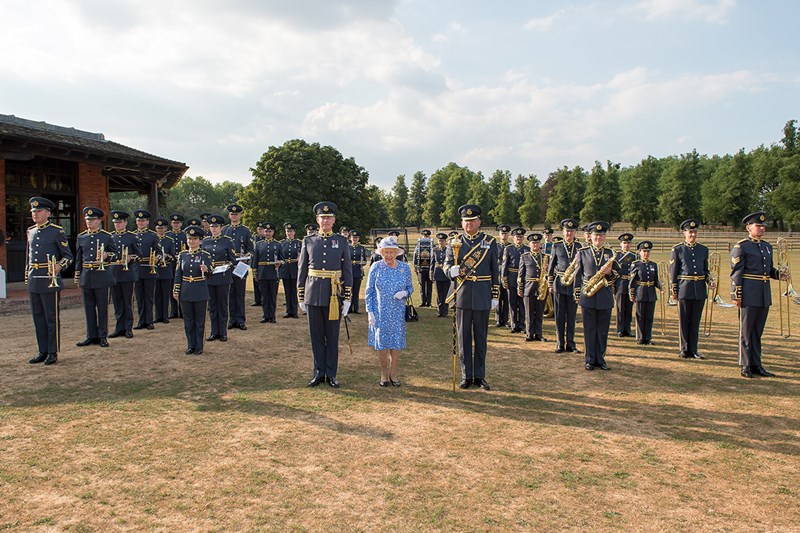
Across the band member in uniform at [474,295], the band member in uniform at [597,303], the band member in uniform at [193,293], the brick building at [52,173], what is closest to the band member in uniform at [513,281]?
the band member in uniform at [597,303]

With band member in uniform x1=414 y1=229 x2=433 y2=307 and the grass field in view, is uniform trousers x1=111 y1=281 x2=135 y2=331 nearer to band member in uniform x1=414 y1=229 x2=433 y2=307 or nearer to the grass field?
the grass field

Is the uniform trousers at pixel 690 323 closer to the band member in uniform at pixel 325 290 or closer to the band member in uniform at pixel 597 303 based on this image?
the band member in uniform at pixel 597 303

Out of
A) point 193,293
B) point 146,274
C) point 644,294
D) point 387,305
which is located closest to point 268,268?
point 146,274

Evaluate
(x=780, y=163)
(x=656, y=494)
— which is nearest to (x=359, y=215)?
(x=656, y=494)

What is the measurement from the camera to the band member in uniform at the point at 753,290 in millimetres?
7414

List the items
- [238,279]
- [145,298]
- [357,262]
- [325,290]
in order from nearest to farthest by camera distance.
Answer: [325,290] < [145,298] < [238,279] < [357,262]

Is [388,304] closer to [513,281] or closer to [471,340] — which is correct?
[471,340]

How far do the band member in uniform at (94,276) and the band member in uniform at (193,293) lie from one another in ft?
5.02

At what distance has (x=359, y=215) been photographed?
127ft

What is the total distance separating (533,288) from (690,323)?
9.05ft

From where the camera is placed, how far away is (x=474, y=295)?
679cm

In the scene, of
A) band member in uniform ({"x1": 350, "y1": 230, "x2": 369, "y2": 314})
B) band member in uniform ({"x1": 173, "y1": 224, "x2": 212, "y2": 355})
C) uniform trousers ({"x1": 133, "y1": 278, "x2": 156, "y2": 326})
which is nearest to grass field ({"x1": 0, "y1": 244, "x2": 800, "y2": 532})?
band member in uniform ({"x1": 173, "y1": 224, "x2": 212, "y2": 355})

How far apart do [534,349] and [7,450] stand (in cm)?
758

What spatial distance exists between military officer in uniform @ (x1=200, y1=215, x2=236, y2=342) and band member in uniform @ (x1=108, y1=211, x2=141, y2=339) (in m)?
1.54
